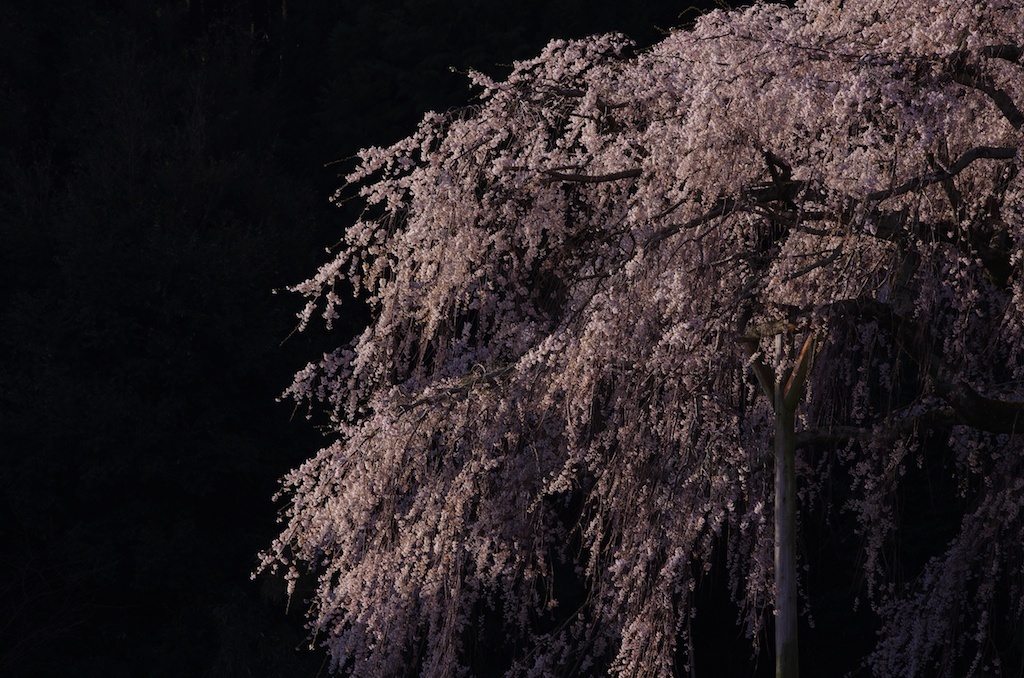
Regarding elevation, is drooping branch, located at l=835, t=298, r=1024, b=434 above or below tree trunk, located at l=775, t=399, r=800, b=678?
above

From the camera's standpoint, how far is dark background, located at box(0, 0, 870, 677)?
11.8m

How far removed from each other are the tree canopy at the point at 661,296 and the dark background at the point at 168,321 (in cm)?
622

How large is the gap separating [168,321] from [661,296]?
369 inches

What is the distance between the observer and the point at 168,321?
1270 cm

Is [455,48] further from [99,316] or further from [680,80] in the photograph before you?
[680,80]

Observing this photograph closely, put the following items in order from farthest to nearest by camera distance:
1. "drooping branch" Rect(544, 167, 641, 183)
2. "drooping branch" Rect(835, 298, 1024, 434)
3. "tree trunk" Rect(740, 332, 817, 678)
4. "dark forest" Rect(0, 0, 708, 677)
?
"dark forest" Rect(0, 0, 708, 677), "tree trunk" Rect(740, 332, 817, 678), "drooping branch" Rect(544, 167, 641, 183), "drooping branch" Rect(835, 298, 1024, 434)

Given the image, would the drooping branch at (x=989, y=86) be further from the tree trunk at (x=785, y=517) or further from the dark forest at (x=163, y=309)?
the dark forest at (x=163, y=309)

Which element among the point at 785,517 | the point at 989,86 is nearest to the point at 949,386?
the point at 785,517

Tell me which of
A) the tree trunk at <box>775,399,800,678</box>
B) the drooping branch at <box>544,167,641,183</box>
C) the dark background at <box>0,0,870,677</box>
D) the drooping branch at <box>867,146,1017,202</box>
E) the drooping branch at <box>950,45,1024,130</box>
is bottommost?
the tree trunk at <box>775,399,800,678</box>

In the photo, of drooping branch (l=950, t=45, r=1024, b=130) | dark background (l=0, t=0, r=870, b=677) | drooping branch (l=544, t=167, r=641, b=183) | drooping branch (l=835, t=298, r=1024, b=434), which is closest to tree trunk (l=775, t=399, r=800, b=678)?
drooping branch (l=835, t=298, r=1024, b=434)

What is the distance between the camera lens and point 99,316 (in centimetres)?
1262

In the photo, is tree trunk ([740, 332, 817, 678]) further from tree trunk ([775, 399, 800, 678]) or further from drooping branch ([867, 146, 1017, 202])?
drooping branch ([867, 146, 1017, 202])

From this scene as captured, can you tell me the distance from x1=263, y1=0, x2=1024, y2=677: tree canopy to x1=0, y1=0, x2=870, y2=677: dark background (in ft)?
20.4

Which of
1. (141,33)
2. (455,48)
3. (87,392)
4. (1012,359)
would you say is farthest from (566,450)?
(141,33)
